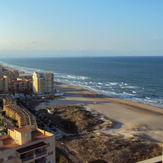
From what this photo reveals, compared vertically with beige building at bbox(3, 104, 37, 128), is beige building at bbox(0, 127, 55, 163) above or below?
above

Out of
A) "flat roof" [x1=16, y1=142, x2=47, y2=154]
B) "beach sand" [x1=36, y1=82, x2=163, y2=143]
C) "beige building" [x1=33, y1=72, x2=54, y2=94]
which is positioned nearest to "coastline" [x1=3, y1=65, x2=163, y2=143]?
"beach sand" [x1=36, y1=82, x2=163, y2=143]

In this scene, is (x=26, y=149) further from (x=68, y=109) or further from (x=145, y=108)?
(x=145, y=108)

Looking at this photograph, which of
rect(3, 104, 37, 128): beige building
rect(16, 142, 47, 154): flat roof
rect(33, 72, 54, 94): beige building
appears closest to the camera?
rect(16, 142, 47, 154): flat roof

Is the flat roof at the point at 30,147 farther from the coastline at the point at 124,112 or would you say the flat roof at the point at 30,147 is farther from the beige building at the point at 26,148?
the coastline at the point at 124,112

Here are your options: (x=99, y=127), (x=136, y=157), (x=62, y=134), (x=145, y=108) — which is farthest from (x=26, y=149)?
(x=145, y=108)

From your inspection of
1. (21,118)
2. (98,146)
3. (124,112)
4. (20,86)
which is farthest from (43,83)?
(98,146)

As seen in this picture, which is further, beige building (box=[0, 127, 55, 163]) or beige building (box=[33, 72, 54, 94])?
beige building (box=[33, 72, 54, 94])

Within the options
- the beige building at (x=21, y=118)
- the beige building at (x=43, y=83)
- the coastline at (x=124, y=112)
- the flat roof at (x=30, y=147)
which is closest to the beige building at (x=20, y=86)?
the beige building at (x=43, y=83)

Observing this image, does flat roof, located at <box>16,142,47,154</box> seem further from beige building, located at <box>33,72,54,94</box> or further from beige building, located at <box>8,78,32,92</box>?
beige building, located at <box>8,78,32,92</box>

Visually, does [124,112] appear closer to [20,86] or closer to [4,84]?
[20,86]
